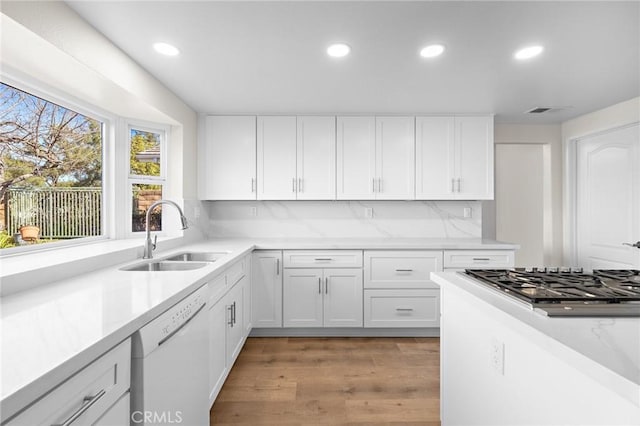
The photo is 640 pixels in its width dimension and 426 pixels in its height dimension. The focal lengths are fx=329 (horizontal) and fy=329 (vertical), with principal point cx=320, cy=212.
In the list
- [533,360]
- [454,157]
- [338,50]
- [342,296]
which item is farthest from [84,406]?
[454,157]

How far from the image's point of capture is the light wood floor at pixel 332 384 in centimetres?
193

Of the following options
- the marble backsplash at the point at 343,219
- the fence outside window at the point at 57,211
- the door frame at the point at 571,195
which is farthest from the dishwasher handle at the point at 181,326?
the door frame at the point at 571,195

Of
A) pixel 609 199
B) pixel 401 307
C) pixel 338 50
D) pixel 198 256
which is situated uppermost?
pixel 338 50

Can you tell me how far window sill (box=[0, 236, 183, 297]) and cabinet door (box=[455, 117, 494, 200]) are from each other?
9.89 ft

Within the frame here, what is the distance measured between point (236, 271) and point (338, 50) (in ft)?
5.47

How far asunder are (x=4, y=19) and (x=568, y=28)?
266 cm

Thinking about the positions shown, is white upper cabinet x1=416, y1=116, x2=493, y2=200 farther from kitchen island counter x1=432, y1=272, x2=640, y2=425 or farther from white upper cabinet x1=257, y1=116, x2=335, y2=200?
kitchen island counter x1=432, y1=272, x2=640, y2=425

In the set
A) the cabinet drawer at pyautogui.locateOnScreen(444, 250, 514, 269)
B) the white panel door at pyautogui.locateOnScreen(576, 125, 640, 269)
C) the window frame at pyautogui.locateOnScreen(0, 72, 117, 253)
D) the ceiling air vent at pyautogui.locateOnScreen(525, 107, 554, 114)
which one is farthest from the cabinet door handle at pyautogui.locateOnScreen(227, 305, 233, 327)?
the white panel door at pyautogui.locateOnScreen(576, 125, 640, 269)

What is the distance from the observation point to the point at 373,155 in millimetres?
3369

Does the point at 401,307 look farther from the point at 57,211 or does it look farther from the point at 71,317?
the point at 57,211

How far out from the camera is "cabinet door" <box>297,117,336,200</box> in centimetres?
336

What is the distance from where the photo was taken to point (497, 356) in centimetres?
113

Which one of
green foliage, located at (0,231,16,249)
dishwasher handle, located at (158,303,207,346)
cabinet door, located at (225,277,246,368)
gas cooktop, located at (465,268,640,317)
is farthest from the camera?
cabinet door, located at (225,277,246,368)

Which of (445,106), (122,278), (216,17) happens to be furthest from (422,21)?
(122,278)
